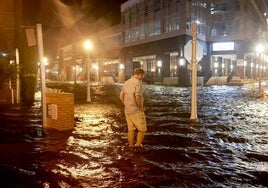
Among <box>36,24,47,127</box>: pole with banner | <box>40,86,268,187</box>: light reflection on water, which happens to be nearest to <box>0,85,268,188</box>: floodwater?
<box>40,86,268,187</box>: light reflection on water

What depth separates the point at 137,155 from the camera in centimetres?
698

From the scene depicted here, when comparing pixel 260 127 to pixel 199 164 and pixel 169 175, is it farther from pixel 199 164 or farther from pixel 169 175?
Result: pixel 169 175

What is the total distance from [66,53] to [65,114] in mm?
71300

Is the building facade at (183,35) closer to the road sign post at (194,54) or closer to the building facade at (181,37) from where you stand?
the building facade at (181,37)

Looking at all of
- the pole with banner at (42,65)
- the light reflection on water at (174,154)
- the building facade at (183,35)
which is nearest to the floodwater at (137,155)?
the light reflection on water at (174,154)

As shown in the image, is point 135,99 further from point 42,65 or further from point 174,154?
point 42,65

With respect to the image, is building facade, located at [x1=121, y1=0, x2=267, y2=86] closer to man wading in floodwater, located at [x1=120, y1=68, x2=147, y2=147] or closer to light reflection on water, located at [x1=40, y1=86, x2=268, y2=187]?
light reflection on water, located at [x1=40, y1=86, x2=268, y2=187]

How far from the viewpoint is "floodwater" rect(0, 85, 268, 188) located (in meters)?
5.45

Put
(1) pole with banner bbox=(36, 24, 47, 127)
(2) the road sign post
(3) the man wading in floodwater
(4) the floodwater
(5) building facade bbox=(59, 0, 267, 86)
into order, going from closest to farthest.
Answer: (4) the floodwater → (3) the man wading in floodwater → (1) pole with banner bbox=(36, 24, 47, 127) → (2) the road sign post → (5) building facade bbox=(59, 0, 267, 86)

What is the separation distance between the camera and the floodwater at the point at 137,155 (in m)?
5.45

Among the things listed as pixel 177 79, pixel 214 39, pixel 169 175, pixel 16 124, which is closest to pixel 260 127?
pixel 169 175

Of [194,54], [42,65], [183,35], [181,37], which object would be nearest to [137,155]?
[42,65]

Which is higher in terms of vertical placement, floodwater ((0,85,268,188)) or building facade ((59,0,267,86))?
building facade ((59,0,267,86))

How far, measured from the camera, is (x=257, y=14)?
205 ft
